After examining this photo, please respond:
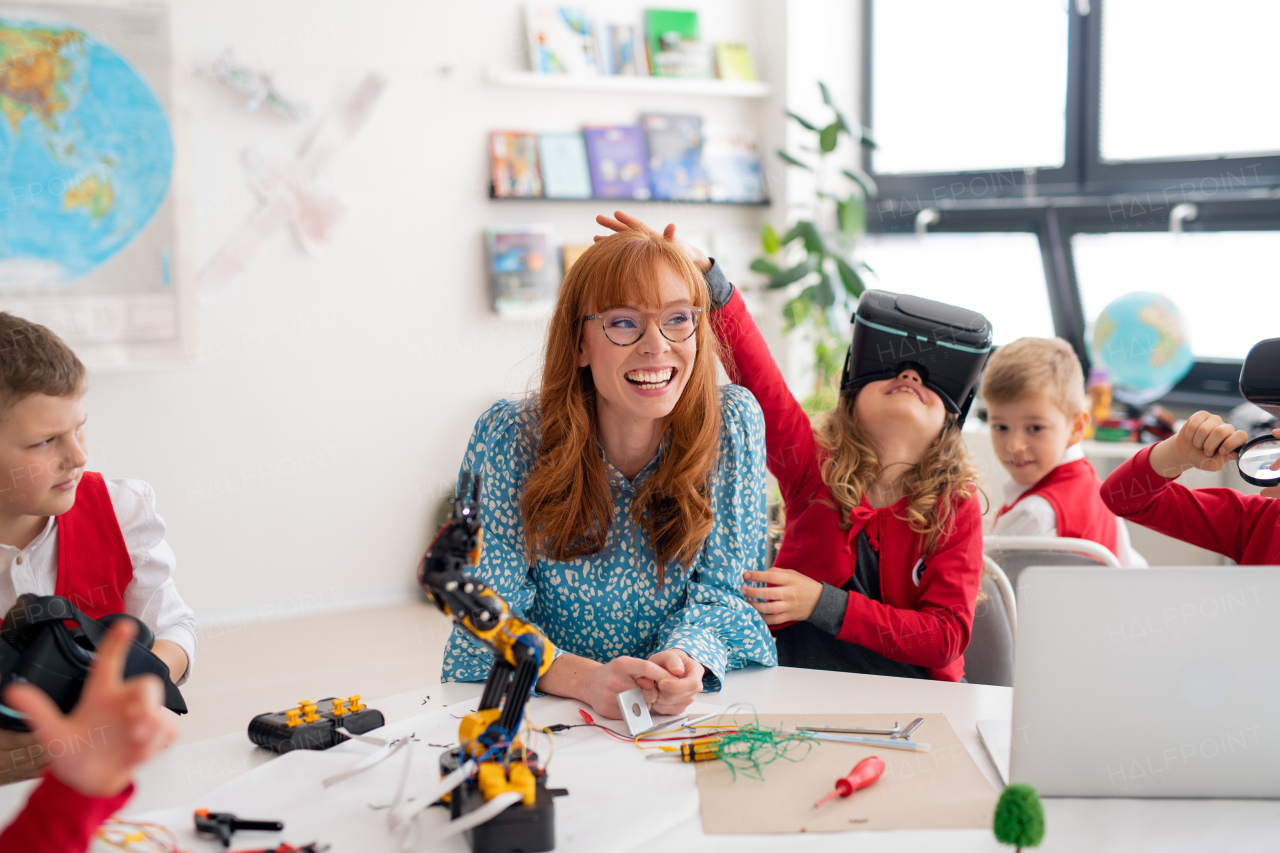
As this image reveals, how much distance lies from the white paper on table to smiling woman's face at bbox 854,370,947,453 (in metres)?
0.76

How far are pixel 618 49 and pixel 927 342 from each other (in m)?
2.96

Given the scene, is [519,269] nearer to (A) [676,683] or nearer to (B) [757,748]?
(A) [676,683]

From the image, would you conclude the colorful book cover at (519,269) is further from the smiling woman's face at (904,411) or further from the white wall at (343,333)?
the smiling woman's face at (904,411)

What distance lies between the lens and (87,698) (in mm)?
717

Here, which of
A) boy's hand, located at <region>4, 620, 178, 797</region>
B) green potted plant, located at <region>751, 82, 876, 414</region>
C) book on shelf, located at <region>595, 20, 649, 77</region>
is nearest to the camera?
boy's hand, located at <region>4, 620, 178, 797</region>

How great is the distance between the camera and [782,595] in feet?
5.15

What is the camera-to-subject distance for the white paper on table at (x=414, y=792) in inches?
38.8

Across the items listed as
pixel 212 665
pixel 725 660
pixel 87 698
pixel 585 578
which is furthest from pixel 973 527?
pixel 212 665

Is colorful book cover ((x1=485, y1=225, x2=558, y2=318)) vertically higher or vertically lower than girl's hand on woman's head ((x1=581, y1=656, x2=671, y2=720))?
higher

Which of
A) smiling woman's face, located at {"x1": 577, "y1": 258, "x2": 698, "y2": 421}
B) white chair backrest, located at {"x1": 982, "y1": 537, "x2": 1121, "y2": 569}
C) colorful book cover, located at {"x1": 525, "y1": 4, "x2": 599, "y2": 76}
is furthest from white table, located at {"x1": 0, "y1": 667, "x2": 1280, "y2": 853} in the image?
colorful book cover, located at {"x1": 525, "y1": 4, "x2": 599, "y2": 76}

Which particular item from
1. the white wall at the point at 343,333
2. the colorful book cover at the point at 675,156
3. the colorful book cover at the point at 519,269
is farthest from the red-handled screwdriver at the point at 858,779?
the colorful book cover at the point at 675,156

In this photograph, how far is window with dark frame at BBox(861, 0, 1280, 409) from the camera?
351 cm

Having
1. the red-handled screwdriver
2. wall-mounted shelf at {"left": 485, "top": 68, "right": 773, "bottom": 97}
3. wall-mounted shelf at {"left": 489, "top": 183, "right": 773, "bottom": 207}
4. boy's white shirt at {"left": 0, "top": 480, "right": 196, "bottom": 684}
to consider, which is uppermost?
wall-mounted shelf at {"left": 485, "top": 68, "right": 773, "bottom": 97}

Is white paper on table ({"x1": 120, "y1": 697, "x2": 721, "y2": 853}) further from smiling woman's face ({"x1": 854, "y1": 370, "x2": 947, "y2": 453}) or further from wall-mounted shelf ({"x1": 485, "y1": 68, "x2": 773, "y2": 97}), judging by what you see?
wall-mounted shelf ({"x1": 485, "y1": 68, "x2": 773, "y2": 97})
